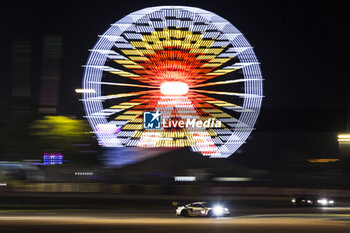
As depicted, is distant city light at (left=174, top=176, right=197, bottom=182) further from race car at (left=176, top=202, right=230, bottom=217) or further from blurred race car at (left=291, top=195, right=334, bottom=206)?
race car at (left=176, top=202, right=230, bottom=217)

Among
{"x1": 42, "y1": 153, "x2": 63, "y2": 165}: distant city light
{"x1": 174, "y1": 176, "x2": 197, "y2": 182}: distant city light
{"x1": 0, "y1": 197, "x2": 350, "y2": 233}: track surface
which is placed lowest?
{"x1": 0, "y1": 197, "x2": 350, "y2": 233}: track surface

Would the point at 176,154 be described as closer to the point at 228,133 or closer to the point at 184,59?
the point at 228,133

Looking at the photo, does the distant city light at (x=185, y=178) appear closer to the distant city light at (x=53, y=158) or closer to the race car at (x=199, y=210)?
the distant city light at (x=53, y=158)

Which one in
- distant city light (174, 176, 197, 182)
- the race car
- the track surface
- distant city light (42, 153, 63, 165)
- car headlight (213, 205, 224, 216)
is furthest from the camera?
distant city light (174, 176, 197, 182)

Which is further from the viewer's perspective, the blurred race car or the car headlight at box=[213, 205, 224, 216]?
the blurred race car

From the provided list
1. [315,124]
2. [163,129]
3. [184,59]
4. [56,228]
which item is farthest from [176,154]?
[315,124]

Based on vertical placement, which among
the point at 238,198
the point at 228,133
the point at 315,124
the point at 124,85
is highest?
the point at 315,124

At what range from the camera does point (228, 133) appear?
4441 cm

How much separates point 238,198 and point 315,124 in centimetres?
6004

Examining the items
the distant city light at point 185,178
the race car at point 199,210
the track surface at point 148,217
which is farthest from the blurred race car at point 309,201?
the distant city light at point 185,178

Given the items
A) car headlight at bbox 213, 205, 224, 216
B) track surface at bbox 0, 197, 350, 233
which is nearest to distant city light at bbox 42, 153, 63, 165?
track surface at bbox 0, 197, 350, 233

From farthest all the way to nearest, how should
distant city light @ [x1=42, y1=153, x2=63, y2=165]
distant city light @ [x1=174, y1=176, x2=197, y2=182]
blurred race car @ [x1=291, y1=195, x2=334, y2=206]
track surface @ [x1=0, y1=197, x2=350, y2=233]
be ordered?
distant city light @ [x1=174, y1=176, x2=197, y2=182]
blurred race car @ [x1=291, y1=195, x2=334, y2=206]
distant city light @ [x1=42, y1=153, x2=63, y2=165]
track surface @ [x1=0, y1=197, x2=350, y2=233]

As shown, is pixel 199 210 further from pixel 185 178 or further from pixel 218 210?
pixel 185 178

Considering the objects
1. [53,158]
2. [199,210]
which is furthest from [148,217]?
[53,158]
